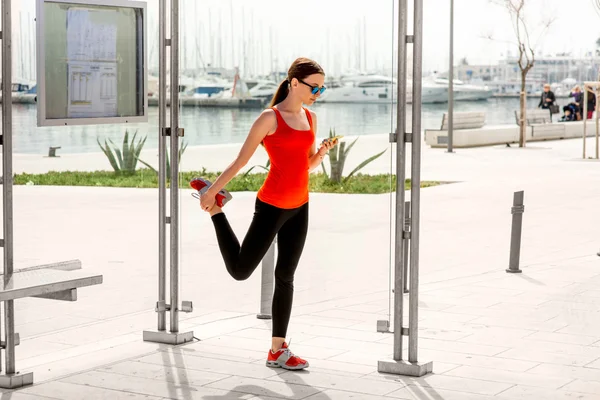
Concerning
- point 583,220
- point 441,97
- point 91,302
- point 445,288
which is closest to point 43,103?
point 91,302

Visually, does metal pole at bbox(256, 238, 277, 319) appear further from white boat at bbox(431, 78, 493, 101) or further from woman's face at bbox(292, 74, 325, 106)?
white boat at bbox(431, 78, 493, 101)

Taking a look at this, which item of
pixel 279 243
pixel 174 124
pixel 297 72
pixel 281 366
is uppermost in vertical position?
pixel 297 72

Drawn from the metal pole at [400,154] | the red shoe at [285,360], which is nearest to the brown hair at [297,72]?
the metal pole at [400,154]

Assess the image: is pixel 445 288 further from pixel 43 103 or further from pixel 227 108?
pixel 227 108

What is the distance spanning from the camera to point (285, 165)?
5957 millimetres

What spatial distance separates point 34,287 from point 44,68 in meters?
1.34

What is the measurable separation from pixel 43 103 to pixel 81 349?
1.62 m

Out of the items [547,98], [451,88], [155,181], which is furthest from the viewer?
[547,98]

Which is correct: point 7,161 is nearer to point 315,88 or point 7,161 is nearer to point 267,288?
point 315,88

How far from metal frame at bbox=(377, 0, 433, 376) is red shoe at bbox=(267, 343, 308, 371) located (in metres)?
0.45

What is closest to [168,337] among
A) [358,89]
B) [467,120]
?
[467,120]

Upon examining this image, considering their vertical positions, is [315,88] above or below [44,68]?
below

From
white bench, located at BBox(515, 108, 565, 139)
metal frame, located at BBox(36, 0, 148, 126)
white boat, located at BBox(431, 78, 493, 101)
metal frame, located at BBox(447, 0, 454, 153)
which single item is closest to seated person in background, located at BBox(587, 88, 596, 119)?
white bench, located at BBox(515, 108, 565, 139)

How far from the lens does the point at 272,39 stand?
199ft
